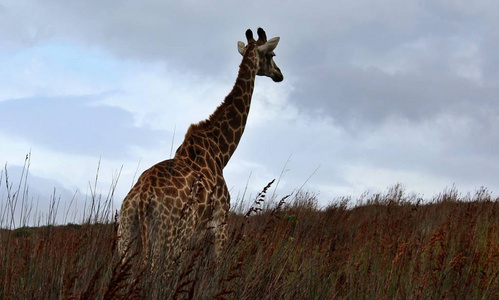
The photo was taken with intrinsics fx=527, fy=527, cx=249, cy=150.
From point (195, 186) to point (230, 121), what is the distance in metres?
2.27

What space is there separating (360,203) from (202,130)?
11339 mm

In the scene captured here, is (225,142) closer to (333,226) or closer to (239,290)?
(239,290)

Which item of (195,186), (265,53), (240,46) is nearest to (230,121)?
(265,53)

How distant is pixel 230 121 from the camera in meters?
6.66

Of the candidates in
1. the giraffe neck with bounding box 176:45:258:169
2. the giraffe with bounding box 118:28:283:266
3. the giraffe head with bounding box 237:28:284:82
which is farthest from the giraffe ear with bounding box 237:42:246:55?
the giraffe neck with bounding box 176:45:258:169

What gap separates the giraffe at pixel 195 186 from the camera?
4.57 metres

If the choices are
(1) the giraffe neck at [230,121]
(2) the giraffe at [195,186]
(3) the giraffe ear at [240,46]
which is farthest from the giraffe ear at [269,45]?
(3) the giraffe ear at [240,46]

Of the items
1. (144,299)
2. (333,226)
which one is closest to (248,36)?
(144,299)

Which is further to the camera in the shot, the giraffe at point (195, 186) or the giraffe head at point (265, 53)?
the giraffe head at point (265, 53)

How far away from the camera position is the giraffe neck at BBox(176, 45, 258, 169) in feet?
20.6

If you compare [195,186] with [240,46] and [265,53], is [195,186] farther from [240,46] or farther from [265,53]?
[240,46]

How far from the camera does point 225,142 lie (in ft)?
21.4

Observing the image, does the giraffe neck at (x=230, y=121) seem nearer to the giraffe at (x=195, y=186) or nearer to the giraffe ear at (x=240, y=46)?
the giraffe at (x=195, y=186)

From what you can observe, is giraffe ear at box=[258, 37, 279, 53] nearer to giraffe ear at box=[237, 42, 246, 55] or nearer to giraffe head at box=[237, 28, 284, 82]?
giraffe head at box=[237, 28, 284, 82]
